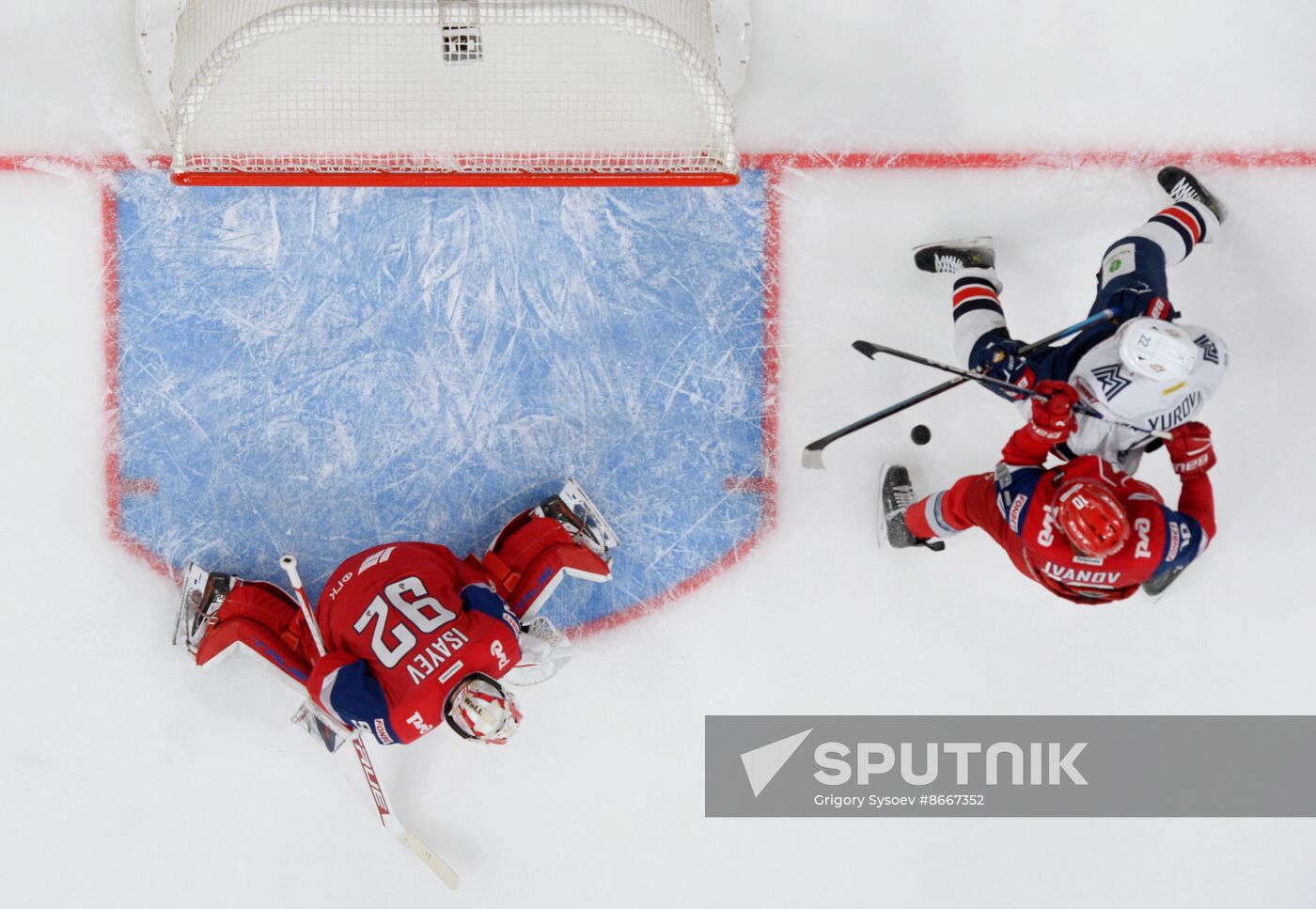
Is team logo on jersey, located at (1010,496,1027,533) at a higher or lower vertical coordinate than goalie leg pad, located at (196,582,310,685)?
higher

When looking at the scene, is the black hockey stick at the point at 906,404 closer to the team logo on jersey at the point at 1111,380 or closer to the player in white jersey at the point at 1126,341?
the player in white jersey at the point at 1126,341

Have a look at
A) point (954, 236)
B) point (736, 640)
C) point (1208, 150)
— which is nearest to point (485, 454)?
point (736, 640)

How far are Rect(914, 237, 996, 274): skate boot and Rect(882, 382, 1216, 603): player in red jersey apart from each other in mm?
699

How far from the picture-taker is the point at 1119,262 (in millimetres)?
3025

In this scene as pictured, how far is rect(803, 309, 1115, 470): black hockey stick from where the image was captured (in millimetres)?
2854

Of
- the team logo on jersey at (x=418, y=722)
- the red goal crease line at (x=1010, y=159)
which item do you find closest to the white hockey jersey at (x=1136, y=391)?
the red goal crease line at (x=1010, y=159)

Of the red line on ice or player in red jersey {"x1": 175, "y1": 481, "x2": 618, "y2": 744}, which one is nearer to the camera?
player in red jersey {"x1": 175, "y1": 481, "x2": 618, "y2": 744}

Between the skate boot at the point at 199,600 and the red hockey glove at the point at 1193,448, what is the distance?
2958mm

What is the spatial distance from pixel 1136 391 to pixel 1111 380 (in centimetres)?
8

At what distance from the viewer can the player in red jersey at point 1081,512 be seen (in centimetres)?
248

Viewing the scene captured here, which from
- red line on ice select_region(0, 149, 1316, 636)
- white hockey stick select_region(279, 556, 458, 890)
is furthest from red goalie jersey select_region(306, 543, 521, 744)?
red line on ice select_region(0, 149, 1316, 636)

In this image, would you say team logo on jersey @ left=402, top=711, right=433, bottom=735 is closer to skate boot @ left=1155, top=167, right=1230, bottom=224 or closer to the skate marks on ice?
the skate marks on ice

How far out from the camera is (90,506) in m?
3.39

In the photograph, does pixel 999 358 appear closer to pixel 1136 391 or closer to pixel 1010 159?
pixel 1136 391
